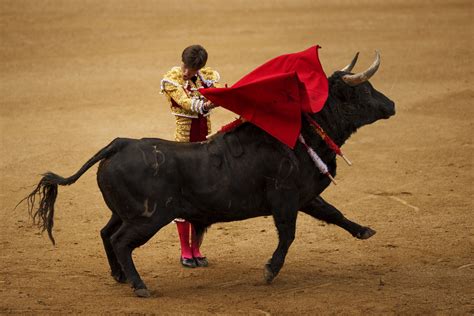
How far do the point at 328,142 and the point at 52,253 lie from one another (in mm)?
2835

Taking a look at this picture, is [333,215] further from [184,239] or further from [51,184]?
[51,184]

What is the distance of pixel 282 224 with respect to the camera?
7883 mm

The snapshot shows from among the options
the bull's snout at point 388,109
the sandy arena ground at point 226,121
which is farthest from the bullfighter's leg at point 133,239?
the bull's snout at point 388,109

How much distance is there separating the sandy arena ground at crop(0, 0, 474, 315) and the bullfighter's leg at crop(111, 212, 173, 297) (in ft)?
0.49

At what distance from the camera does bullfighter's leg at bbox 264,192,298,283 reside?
7.86m

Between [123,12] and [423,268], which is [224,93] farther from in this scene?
[123,12]

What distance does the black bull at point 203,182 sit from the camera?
764cm

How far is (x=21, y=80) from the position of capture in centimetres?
1659

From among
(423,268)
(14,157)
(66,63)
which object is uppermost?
(66,63)

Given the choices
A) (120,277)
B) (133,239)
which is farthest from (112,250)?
(133,239)

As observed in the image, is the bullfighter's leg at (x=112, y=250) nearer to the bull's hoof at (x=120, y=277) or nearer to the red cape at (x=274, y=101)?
the bull's hoof at (x=120, y=277)

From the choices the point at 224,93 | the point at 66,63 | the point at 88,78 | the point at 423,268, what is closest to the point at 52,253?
the point at 224,93

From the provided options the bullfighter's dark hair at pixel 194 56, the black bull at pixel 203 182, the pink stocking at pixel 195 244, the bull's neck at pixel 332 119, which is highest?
the bullfighter's dark hair at pixel 194 56

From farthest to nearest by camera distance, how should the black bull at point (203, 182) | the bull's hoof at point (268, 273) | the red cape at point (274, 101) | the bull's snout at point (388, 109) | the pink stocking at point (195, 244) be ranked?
the pink stocking at point (195, 244) → the bull's snout at point (388, 109) → the bull's hoof at point (268, 273) → the red cape at point (274, 101) → the black bull at point (203, 182)
